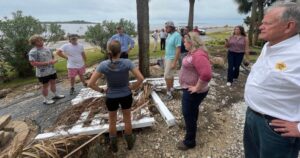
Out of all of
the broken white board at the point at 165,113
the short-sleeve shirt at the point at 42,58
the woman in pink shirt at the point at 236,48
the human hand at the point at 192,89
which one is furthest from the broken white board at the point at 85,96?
the woman in pink shirt at the point at 236,48

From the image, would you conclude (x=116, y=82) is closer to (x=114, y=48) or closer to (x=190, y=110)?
(x=114, y=48)

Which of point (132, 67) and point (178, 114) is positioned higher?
point (132, 67)

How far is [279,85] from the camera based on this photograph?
189 cm

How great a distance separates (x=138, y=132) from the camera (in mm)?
4340

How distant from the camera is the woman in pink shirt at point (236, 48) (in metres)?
6.87

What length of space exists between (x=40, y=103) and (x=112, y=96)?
3.34 meters

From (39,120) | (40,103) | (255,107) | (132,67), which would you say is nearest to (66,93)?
(40,103)

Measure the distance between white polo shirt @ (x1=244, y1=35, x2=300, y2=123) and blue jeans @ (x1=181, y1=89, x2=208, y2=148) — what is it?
1.44 meters

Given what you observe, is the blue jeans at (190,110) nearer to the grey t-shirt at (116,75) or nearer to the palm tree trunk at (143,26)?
the grey t-shirt at (116,75)

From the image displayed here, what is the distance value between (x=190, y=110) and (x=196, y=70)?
58 cm

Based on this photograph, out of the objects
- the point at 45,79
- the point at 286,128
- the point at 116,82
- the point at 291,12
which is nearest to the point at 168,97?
the point at 116,82

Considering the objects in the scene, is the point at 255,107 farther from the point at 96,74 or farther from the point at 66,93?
the point at 66,93

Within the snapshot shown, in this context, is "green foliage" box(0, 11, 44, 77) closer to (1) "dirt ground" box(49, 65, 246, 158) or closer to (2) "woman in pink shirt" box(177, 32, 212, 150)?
(1) "dirt ground" box(49, 65, 246, 158)

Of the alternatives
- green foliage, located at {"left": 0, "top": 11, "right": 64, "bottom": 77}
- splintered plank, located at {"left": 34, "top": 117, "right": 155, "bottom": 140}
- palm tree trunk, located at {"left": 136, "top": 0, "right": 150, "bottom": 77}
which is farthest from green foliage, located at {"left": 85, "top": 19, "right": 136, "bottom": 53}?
splintered plank, located at {"left": 34, "top": 117, "right": 155, "bottom": 140}
